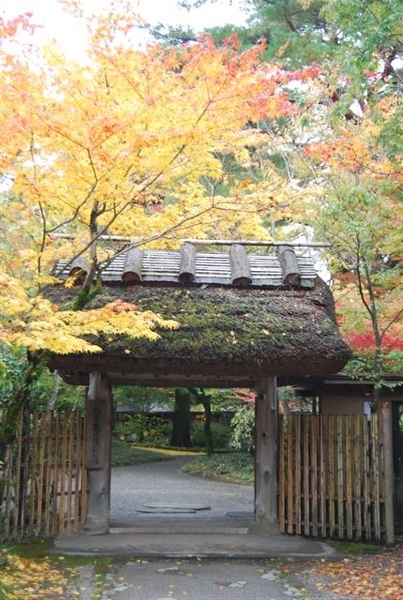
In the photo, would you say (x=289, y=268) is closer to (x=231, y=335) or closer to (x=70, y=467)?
(x=231, y=335)

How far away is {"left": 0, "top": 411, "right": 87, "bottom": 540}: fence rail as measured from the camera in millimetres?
8750

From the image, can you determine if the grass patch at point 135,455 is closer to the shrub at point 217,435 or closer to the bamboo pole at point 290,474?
the shrub at point 217,435

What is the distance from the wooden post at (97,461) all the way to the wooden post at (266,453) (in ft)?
7.49

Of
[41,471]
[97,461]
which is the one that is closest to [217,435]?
[97,461]

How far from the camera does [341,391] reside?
11531mm

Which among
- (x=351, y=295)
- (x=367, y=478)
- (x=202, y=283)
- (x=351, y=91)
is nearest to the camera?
(x=351, y=91)

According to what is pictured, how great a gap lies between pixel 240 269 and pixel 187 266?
0.87 metres

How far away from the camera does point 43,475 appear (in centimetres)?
904

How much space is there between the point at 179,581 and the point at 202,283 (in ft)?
14.9

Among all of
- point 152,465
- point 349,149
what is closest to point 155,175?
point 349,149

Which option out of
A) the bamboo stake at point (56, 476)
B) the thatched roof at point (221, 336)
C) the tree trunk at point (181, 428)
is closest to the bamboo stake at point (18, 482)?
the bamboo stake at point (56, 476)

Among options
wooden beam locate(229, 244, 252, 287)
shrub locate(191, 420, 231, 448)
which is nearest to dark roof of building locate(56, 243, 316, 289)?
wooden beam locate(229, 244, 252, 287)

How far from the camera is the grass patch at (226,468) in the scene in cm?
1911

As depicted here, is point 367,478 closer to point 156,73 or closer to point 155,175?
point 155,175
